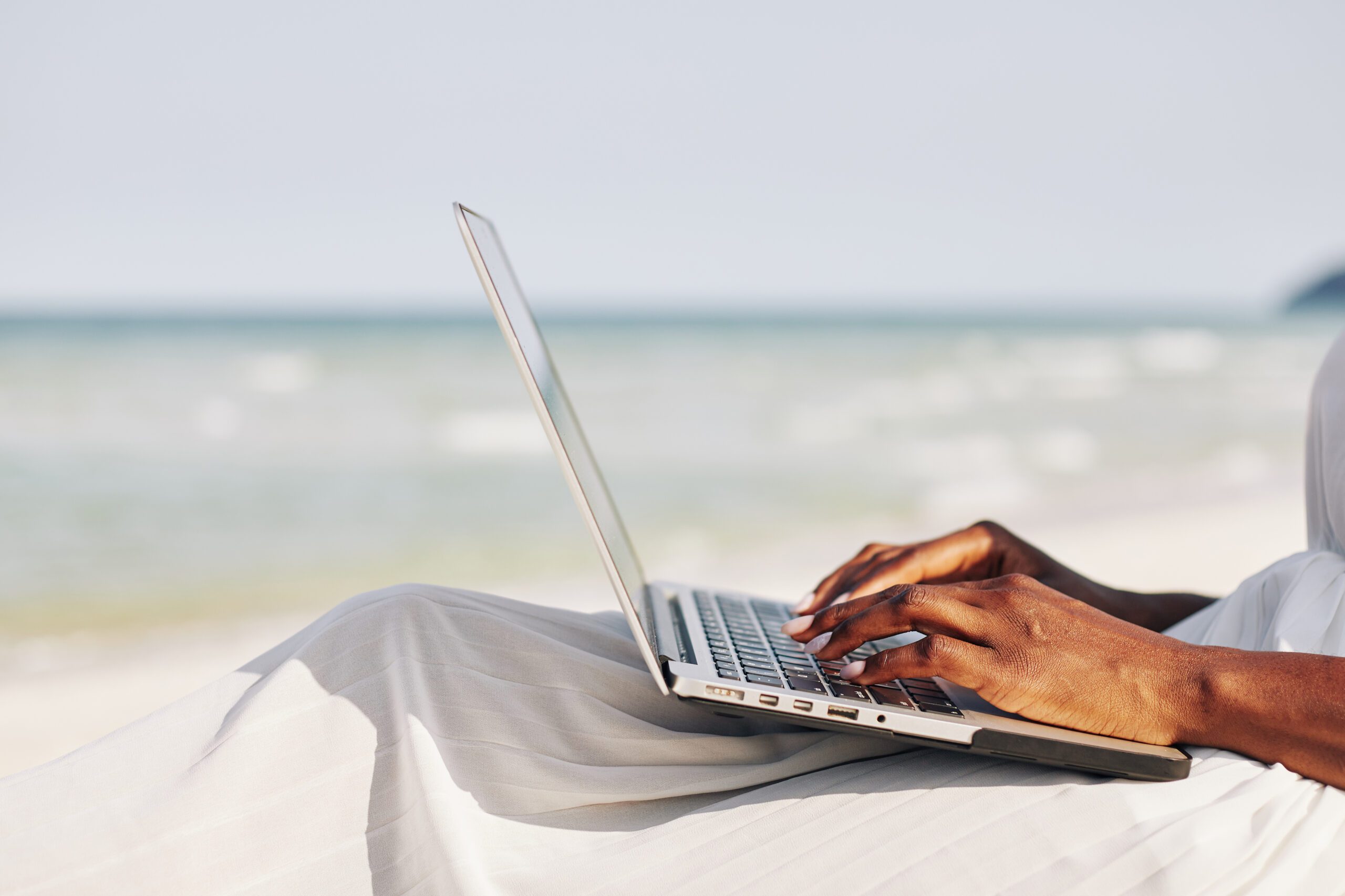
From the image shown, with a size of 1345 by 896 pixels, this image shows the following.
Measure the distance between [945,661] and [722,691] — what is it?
21cm

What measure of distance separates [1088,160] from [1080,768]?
84.2 feet

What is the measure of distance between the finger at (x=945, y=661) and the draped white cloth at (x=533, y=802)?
0.37 ft

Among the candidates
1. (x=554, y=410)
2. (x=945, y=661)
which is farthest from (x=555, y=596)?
(x=945, y=661)

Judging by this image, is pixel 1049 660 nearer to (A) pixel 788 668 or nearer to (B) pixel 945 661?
(B) pixel 945 661

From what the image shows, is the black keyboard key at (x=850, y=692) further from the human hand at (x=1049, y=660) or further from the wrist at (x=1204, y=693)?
the wrist at (x=1204, y=693)

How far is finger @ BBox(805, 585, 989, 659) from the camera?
2.91ft

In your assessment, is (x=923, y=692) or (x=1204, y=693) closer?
(x=1204, y=693)

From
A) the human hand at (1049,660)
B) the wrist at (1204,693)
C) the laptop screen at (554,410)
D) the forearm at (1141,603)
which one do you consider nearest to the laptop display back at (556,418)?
the laptop screen at (554,410)

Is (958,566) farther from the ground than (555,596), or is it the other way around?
(555,596)

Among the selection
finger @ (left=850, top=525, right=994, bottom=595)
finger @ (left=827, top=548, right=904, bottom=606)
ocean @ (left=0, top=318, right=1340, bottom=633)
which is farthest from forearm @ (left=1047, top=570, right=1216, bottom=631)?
ocean @ (left=0, top=318, right=1340, bottom=633)

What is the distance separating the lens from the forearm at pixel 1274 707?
2.79ft

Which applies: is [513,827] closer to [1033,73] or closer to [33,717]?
[33,717]

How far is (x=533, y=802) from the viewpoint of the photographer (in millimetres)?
920

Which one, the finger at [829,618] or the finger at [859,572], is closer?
the finger at [829,618]
